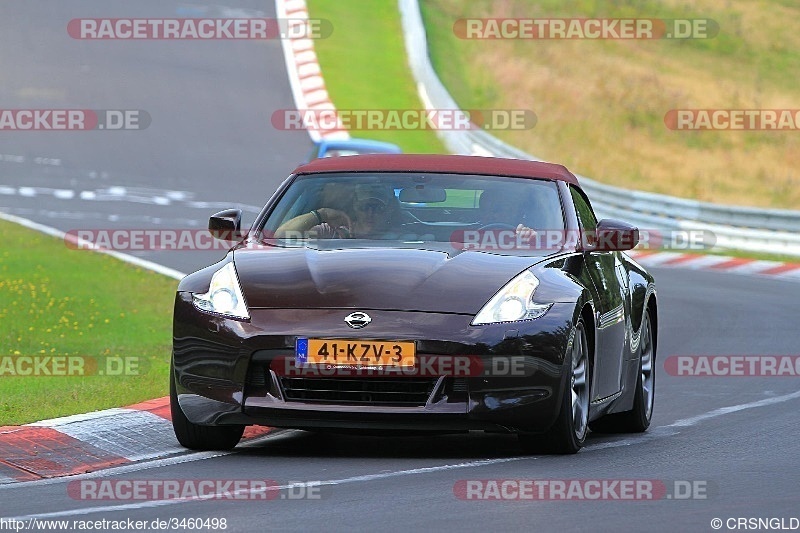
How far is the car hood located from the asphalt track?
767 millimetres

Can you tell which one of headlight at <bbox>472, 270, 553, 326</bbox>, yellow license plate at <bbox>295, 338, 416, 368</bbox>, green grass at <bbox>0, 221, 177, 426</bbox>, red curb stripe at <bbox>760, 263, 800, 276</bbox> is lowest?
red curb stripe at <bbox>760, 263, 800, 276</bbox>

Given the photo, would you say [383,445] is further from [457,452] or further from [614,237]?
[614,237]

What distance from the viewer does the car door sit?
952 centimetres

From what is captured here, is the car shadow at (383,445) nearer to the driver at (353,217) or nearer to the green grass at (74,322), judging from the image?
the driver at (353,217)

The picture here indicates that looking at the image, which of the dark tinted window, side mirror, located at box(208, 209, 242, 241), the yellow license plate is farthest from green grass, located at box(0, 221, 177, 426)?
the dark tinted window

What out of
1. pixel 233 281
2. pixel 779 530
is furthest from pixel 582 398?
pixel 779 530

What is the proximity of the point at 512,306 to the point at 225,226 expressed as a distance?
6.24 feet

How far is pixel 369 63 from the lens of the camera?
43406 millimetres

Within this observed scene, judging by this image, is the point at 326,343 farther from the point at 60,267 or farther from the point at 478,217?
the point at 60,267

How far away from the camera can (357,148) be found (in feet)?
87.3

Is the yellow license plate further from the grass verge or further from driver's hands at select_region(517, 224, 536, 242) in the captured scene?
the grass verge

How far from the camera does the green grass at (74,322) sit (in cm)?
1075

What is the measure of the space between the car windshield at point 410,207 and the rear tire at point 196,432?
1.24m

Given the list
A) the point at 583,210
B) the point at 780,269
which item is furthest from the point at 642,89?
the point at 583,210
